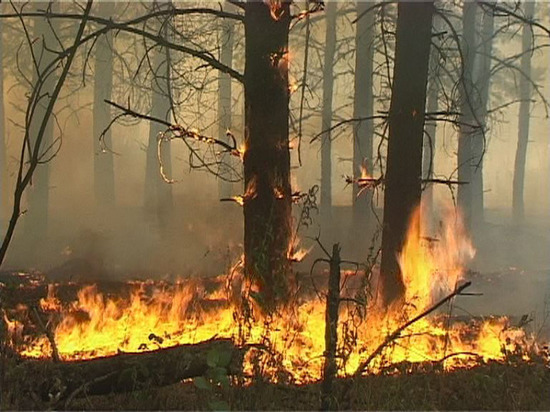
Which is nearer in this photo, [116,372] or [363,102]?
[116,372]

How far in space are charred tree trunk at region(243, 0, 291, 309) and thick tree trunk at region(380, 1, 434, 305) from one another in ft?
4.33

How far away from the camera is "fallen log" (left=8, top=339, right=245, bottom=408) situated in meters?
4.48

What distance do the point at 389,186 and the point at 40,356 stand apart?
406 cm

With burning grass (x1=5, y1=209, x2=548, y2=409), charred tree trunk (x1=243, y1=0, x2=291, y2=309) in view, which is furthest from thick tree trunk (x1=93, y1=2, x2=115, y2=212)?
charred tree trunk (x1=243, y1=0, x2=291, y2=309)

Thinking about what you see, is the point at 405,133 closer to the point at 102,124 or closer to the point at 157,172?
the point at 102,124

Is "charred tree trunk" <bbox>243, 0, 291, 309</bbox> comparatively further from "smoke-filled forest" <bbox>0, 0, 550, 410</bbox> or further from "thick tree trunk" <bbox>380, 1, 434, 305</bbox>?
"thick tree trunk" <bbox>380, 1, 434, 305</bbox>

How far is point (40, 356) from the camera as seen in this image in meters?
5.35

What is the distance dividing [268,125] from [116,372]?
2.98 meters

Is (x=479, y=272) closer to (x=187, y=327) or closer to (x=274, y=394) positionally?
(x=187, y=327)

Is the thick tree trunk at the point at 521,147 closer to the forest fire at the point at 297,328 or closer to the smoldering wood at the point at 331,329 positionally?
the forest fire at the point at 297,328

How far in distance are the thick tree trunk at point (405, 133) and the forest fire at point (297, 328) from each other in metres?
0.16

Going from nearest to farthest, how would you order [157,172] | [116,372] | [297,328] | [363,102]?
[116,372] → [297,328] → [363,102] → [157,172]

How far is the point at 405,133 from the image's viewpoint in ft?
22.7

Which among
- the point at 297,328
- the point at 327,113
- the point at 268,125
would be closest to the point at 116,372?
the point at 297,328
